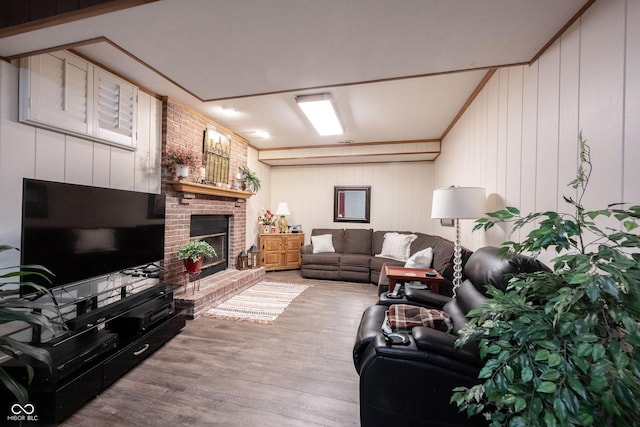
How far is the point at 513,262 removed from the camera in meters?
1.47

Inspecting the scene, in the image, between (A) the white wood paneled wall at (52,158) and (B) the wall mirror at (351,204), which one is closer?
(A) the white wood paneled wall at (52,158)

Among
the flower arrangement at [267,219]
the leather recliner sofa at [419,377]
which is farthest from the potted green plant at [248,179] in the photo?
the leather recliner sofa at [419,377]

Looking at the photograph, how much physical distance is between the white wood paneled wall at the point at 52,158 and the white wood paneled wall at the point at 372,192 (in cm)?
340

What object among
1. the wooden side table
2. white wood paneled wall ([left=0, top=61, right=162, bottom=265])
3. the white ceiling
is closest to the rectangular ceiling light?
the white ceiling

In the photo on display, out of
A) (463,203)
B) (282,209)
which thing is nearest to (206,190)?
(282,209)

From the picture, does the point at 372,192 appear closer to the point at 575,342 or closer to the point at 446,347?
the point at 446,347

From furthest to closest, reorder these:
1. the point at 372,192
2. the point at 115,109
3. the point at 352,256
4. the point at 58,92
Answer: the point at 372,192
the point at 352,256
the point at 115,109
the point at 58,92

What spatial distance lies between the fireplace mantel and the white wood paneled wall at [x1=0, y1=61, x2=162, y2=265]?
0.30m

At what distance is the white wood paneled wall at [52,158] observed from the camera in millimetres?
1851

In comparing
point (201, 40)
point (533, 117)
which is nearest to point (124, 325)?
point (201, 40)

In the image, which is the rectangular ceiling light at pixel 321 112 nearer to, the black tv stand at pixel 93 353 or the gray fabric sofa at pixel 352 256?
the gray fabric sofa at pixel 352 256

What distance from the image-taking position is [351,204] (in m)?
5.82

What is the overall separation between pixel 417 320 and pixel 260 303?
2381mm

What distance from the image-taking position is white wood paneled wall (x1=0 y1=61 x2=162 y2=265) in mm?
1851
